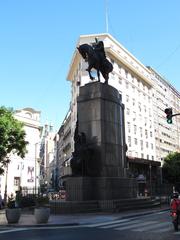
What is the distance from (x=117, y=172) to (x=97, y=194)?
2263 mm

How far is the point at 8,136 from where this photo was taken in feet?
133

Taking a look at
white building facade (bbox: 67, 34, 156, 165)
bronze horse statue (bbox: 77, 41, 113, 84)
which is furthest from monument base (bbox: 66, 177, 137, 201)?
white building facade (bbox: 67, 34, 156, 165)

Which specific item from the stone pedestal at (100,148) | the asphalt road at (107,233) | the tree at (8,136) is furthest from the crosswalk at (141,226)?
the tree at (8,136)

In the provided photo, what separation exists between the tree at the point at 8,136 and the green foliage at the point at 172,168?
46.2 m

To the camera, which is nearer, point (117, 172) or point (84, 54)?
point (117, 172)

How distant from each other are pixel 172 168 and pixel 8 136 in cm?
4842

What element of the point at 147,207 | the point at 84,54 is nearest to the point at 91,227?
the point at 147,207

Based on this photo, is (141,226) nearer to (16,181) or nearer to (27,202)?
(27,202)

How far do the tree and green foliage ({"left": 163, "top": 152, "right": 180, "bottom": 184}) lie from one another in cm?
4621

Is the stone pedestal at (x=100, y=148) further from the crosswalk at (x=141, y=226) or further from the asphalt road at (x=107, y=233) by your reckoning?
the asphalt road at (x=107, y=233)

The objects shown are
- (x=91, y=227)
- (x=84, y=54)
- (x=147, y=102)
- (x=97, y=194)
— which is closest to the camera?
(x=91, y=227)

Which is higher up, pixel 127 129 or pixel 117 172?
pixel 127 129

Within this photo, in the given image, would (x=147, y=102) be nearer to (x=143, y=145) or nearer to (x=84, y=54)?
(x=143, y=145)

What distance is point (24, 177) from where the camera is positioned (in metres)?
72.9
